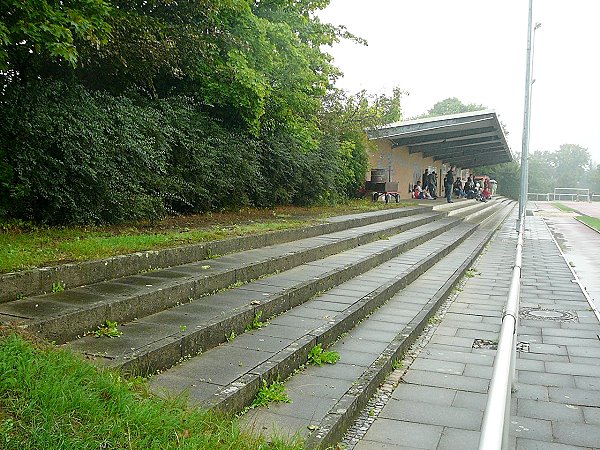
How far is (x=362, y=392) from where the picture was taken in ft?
12.9

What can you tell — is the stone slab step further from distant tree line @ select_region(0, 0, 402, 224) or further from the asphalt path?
the asphalt path

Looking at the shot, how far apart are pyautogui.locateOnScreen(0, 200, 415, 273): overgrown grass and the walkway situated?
9.48 ft

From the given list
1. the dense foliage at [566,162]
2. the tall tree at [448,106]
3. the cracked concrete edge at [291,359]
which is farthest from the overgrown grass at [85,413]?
the dense foliage at [566,162]

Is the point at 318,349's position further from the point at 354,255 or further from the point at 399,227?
the point at 399,227

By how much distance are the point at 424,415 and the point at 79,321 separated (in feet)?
8.05

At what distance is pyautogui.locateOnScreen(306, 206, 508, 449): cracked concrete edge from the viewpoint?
3246 mm

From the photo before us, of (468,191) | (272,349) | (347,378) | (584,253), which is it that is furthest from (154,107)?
(468,191)

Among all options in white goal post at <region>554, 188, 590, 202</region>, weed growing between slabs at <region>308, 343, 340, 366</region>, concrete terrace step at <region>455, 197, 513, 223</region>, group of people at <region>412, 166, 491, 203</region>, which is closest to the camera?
weed growing between slabs at <region>308, 343, 340, 366</region>

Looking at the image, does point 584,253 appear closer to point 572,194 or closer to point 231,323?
point 231,323

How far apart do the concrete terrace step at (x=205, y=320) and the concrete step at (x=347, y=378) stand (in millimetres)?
677

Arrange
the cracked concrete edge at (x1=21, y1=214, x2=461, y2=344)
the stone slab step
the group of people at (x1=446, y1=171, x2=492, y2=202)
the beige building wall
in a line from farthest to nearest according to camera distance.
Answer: the group of people at (x1=446, y1=171, x2=492, y2=202) → the beige building wall → the cracked concrete edge at (x1=21, y1=214, x2=461, y2=344) → the stone slab step

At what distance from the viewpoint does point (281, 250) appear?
25.6 feet

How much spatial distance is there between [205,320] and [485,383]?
2.35 metres

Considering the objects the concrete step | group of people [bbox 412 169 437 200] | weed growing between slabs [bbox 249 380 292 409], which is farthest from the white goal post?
weed growing between slabs [bbox 249 380 292 409]
